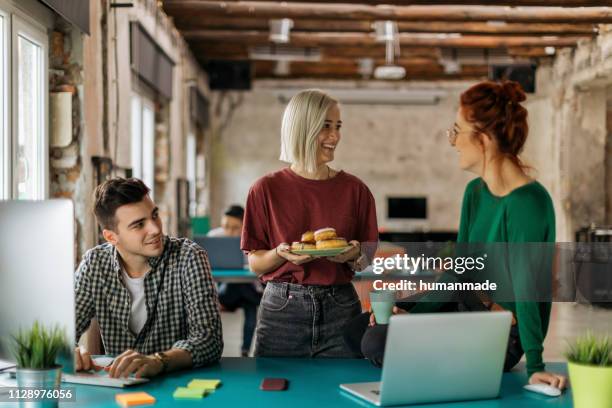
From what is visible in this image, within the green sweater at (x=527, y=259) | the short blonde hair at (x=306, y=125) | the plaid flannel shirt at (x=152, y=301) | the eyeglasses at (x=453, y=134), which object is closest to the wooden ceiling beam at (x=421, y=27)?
the short blonde hair at (x=306, y=125)

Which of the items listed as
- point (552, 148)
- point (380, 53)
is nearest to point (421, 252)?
point (380, 53)

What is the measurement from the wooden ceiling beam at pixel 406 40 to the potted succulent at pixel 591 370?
25.3 ft

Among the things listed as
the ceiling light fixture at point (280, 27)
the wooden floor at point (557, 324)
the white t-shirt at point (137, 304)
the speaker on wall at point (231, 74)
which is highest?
the ceiling light fixture at point (280, 27)

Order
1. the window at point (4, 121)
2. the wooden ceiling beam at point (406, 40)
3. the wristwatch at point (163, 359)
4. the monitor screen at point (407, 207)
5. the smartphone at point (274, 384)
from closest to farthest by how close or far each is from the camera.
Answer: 1. the smartphone at point (274, 384)
2. the wristwatch at point (163, 359)
3. the window at point (4, 121)
4. the wooden ceiling beam at point (406, 40)
5. the monitor screen at point (407, 207)

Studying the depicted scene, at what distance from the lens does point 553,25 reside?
8.47 m

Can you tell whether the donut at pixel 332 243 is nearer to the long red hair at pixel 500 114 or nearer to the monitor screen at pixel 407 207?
the long red hair at pixel 500 114

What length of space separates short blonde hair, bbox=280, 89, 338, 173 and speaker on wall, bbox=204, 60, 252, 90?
7271 millimetres

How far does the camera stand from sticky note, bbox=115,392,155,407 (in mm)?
1646

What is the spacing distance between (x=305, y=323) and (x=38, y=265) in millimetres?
1153

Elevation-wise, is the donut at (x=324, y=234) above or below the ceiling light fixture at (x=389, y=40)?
below

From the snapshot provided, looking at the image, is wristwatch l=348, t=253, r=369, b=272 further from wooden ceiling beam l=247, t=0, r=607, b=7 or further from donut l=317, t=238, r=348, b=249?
wooden ceiling beam l=247, t=0, r=607, b=7

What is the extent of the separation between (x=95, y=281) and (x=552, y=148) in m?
9.63

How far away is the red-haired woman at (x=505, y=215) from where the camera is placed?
1.80 m

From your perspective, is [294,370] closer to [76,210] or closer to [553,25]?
[76,210]
